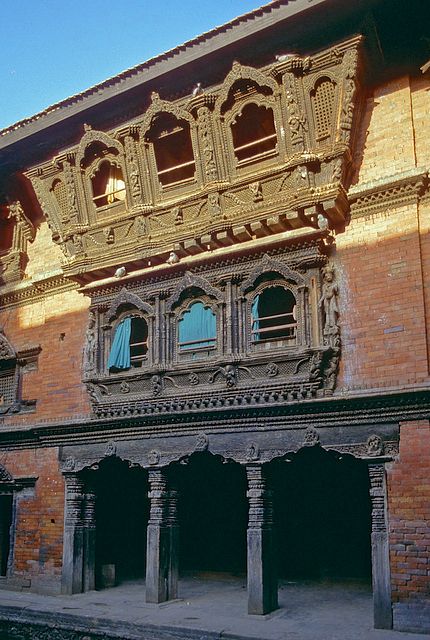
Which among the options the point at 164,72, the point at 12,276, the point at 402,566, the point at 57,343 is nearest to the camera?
the point at 402,566

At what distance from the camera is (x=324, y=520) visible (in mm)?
12984

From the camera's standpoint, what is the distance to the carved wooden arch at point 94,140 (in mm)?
12352

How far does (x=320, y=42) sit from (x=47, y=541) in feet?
33.1

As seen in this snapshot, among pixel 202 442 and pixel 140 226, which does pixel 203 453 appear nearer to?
pixel 202 442

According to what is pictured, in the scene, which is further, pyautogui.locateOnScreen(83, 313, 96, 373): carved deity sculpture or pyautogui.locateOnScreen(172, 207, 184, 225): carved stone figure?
pyautogui.locateOnScreen(83, 313, 96, 373): carved deity sculpture

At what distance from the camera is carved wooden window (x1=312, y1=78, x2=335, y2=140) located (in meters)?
10.4

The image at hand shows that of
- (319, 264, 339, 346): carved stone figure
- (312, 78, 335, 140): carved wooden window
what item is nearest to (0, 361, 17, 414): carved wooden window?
(319, 264, 339, 346): carved stone figure

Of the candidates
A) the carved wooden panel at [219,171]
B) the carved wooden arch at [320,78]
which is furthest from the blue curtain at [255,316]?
the carved wooden arch at [320,78]

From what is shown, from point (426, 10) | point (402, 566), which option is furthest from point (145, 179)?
point (402, 566)

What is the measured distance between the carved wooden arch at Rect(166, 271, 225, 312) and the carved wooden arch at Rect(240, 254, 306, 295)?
462 mm

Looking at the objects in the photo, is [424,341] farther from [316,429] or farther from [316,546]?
[316,546]

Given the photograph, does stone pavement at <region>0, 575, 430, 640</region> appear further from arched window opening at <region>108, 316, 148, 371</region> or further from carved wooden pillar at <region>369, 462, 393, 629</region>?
arched window opening at <region>108, 316, 148, 371</region>

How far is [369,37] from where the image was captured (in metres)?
10.2

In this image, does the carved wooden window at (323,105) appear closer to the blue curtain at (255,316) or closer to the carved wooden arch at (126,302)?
the blue curtain at (255,316)
